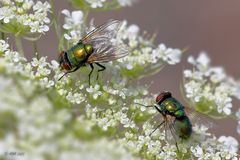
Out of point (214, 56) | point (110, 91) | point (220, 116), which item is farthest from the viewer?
point (214, 56)

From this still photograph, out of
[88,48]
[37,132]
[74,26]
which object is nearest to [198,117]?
[88,48]

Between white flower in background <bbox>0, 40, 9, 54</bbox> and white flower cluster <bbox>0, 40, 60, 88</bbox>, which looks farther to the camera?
white flower in background <bbox>0, 40, 9, 54</bbox>

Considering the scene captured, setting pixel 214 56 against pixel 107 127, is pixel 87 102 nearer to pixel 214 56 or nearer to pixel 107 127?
pixel 107 127

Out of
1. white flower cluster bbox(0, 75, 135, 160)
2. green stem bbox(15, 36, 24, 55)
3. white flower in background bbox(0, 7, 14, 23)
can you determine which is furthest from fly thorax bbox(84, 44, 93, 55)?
white flower cluster bbox(0, 75, 135, 160)

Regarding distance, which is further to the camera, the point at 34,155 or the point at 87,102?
the point at 87,102

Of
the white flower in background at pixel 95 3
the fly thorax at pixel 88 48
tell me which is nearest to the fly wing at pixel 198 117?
the fly thorax at pixel 88 48

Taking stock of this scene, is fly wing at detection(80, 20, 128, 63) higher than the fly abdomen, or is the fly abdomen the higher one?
fly wing at detection(80, 20, 128, 63)

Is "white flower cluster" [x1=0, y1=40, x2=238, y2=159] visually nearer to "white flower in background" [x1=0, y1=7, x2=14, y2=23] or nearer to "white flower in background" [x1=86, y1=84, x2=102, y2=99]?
"white flower in background" [x1=86, y1=84, x2=102, y2=99]

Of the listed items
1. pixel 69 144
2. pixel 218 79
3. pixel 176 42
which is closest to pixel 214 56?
pixel 176 42
